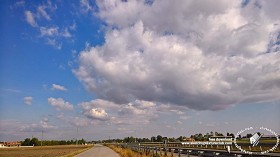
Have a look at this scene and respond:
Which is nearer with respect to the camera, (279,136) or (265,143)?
(279,136)

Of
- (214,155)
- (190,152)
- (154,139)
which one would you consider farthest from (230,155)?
(154,139)

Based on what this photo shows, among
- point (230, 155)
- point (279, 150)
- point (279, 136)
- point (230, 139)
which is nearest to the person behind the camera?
point (279, 136)

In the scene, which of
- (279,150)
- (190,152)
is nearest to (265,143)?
(279,150)

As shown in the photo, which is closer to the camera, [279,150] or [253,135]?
[253,135]

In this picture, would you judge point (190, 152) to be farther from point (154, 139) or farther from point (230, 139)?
point (154, 139)

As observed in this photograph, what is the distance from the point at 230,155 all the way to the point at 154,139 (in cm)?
15017

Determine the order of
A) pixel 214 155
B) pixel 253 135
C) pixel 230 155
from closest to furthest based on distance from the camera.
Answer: pixel 253 135 < pixel 230 155 < pixel 214 155

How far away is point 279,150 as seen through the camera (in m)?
32.2

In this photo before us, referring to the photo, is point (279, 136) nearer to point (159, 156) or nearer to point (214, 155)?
point (214, 155)

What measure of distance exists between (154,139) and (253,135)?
15186 centimetres

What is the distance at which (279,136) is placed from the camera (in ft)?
37.6

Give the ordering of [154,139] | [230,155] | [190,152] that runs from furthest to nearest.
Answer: [154,139] → [190,152] → [230,155]

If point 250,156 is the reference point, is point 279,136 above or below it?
above

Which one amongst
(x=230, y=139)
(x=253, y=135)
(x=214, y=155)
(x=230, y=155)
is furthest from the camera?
(x=230, y=139)
